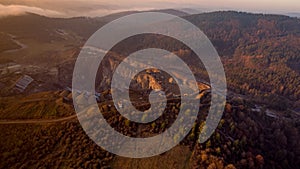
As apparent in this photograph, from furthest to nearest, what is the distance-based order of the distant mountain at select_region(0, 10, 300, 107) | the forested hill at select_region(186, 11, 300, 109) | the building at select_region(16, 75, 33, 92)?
the distant mountain at select_region(0, 10, 300, 107), the forested hill at select_region(186, 11, 300, 109), the building at select_region(16, 75, 33, 92)

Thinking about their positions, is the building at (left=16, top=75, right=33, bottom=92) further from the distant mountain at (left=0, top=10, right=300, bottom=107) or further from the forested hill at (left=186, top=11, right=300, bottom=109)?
the distant mountain at (left=0, top=10, right=300, bottom=107)

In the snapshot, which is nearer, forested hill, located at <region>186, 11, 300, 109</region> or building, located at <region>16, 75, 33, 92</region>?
building, located at <region>16, 75, 33, 92</region>

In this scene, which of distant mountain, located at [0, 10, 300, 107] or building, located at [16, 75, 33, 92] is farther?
distant mountain, located at [0, 10, 300, 107]

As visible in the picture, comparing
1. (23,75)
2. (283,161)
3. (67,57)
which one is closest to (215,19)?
(67,57)

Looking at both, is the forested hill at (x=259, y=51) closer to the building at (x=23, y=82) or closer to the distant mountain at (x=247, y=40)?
the distant mountain at (x=247, y=40)

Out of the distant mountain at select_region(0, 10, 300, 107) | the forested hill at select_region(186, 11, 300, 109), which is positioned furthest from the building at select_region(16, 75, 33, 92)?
the distant mountain at select_region(0, 10, 300, 107)

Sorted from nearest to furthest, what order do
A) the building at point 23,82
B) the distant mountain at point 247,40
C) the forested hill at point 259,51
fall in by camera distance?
the building at point 23,82 → the forested hill at point 259,51 → the distant mountain at point 247,40

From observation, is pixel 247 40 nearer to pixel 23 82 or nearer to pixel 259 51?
pixel 259 51

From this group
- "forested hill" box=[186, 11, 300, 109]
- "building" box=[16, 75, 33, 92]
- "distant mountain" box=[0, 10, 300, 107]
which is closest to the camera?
"building" box=[16, 75, 33, 92]

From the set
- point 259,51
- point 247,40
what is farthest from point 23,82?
point 247,40

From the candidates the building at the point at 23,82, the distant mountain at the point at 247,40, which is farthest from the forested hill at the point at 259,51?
the building at the point at 23,82

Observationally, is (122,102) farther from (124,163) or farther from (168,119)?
(124,163)
